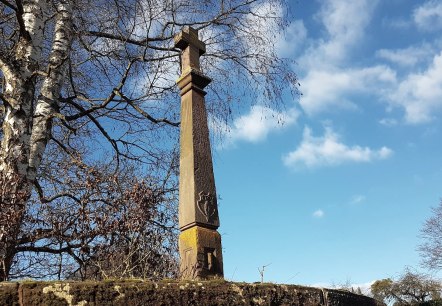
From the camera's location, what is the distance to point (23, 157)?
5.07 m

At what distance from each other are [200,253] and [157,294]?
1.20m

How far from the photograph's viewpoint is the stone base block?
3473 millimetres

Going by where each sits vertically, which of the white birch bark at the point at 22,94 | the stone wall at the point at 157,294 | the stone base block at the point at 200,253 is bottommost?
the stone wall at the point at 157,294

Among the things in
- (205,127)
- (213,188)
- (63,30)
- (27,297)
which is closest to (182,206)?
(213,188)

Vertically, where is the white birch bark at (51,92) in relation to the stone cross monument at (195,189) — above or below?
above

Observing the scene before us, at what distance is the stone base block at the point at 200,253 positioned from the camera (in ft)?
11.4

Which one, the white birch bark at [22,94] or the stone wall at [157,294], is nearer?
the stone wall at [157,294]

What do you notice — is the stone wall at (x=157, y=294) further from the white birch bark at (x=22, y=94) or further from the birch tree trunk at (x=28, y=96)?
the white birch bark at (x=22, y=94)

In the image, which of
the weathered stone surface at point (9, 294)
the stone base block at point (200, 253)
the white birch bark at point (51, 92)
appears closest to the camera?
the weathered stone surface at point (9, 294)

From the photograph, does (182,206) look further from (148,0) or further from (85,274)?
(148,0)

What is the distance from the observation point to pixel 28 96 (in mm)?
5461

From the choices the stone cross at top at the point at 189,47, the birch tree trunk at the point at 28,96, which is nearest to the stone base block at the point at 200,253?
the birch tree trunk at the point at 28,96

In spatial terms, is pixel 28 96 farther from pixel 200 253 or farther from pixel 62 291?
pixel 62 291

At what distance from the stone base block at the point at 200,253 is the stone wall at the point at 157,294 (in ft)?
2.56
